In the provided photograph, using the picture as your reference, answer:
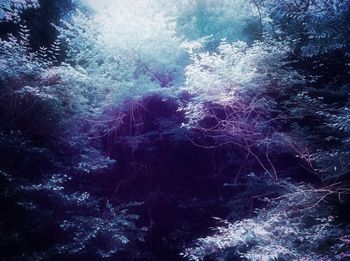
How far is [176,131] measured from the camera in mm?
7852

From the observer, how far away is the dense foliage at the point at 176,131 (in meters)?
4.84

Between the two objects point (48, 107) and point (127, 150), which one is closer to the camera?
point (48, 107)

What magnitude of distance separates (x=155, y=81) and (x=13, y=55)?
2.96 m

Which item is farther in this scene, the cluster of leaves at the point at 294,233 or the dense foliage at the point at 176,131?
the dense foliage at the point at 176,131

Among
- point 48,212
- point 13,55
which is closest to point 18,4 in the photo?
point 13,55

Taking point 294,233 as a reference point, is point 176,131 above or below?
above

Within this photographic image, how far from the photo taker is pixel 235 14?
24.2ft

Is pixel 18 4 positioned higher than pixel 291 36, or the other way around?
pixel 18 4

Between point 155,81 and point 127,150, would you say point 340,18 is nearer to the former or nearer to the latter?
point 155,81

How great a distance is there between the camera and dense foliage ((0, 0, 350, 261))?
4.84m

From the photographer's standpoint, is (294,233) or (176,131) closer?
(294,233)

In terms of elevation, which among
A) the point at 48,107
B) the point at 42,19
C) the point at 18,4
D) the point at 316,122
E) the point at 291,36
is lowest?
the point at 316,122

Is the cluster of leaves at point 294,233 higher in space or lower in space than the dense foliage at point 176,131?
lower

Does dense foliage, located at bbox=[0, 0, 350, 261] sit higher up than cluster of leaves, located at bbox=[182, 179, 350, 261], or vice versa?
dense foliage, located at bbox=[0, 0, 350, 261]
